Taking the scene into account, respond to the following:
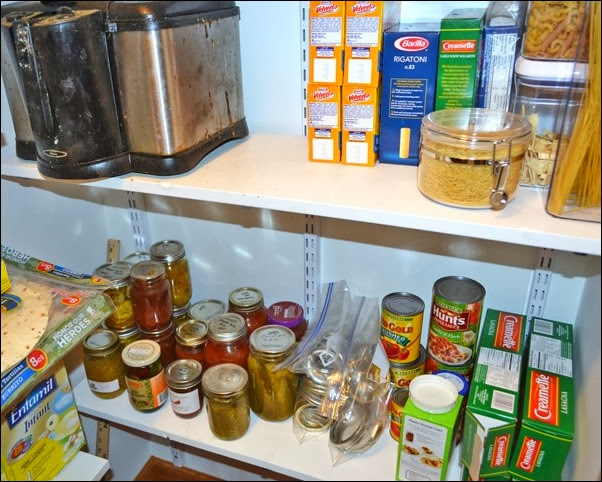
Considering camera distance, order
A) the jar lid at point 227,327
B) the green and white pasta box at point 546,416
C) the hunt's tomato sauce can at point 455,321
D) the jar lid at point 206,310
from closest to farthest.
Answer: the green and white pasta box at point 546,416 → the hunt's tomato sauce can at point 455,321 → the jar lid at point 227,327 → the jar lid at point 206,310

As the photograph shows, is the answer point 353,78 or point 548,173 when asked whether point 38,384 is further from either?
point 548,173

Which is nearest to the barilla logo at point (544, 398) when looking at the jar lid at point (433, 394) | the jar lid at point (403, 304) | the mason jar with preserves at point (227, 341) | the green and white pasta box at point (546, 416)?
the green and white pasta box at point (546, 416)

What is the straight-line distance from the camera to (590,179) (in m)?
0.66

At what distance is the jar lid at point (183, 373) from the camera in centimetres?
100

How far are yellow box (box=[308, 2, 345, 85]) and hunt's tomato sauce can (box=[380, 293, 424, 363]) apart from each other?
1.37ft

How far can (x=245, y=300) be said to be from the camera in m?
1.11

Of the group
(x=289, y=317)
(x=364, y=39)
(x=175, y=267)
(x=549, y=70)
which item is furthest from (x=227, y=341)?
(x=549, y=70)

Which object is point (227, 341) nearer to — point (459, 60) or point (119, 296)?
point (119, 296)

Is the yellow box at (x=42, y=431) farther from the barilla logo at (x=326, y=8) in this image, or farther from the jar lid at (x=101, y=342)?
the barilla logo at (x=326, y=8)

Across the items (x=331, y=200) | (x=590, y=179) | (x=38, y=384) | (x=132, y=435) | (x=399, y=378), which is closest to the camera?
(x=590, y=179)

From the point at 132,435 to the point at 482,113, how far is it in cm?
127

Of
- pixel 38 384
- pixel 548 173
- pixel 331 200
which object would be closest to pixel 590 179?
pixel 548 173

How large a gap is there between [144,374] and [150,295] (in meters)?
0.15

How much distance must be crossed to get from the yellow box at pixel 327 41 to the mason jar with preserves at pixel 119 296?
575 mm
